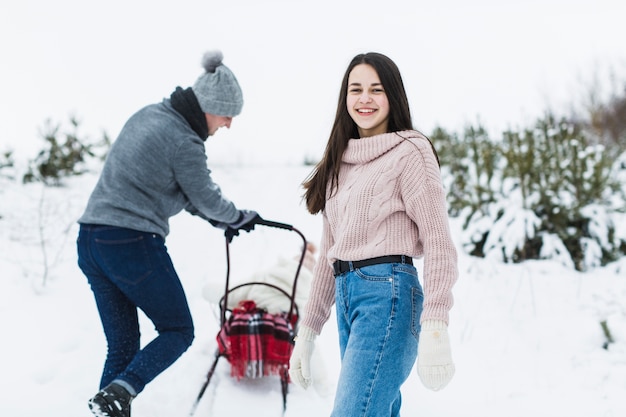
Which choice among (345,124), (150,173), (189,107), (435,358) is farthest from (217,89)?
(435,358)

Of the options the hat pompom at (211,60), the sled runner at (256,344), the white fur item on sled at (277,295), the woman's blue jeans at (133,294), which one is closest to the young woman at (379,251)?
the woman's blue jeans at (133,294)

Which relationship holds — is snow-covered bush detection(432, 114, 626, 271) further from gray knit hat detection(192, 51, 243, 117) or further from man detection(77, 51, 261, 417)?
man detection(77, 51, 261, 417)

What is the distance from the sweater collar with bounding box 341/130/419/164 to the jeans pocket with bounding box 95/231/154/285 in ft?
3.60

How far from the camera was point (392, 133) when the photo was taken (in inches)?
80.0

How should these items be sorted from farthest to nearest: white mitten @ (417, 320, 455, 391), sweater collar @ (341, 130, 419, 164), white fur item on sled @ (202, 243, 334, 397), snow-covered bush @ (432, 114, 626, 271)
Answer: snow-covered bush @ (432, 114, 626, 271), white fur item on sled @ (202, 243, 334, 397), sweater collar @ (341, 130, 419, 164), white mitten @ (417, 320, 455, 391)

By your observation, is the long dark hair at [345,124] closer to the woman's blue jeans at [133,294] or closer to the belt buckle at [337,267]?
the belt buckle at [337,267]

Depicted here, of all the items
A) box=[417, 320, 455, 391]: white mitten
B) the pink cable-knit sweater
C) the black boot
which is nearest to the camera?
box=[417, 320, 455, 391]: white mitten

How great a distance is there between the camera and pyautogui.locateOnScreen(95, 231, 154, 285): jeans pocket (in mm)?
2574

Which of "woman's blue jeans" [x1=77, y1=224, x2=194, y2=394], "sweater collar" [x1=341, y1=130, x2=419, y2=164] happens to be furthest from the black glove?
"sweater collar" [x1=341, y1=130, x2=419, y2=164]

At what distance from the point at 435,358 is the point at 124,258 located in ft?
5.03

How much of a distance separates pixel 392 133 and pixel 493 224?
5.32 meters

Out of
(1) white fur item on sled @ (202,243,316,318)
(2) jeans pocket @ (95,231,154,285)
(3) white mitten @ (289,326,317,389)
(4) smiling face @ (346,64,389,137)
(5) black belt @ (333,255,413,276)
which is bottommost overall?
(1) white fur item on sled @ (202,243,316,318)

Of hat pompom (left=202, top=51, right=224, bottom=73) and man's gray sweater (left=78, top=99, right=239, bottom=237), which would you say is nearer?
man's gray sweater (left=78, top=99, right=239, bottom=237)

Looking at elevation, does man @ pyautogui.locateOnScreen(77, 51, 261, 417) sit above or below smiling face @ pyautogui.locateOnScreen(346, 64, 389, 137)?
below
